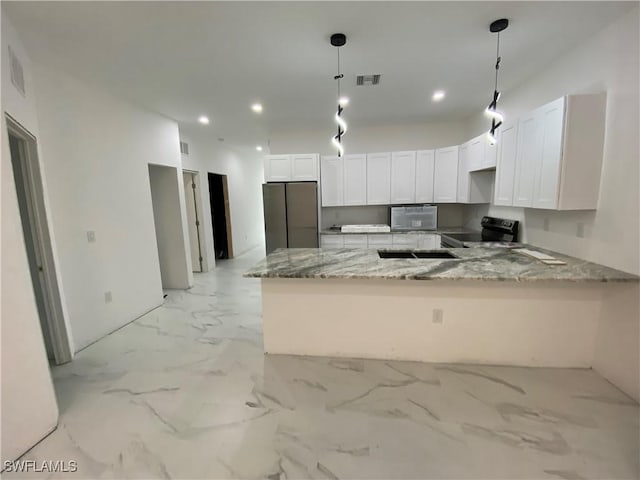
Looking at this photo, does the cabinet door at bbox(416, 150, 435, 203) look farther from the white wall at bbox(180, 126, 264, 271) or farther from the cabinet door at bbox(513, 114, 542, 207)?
the white wall at bbox(180, 126, 264, 271)

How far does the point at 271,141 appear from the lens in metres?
5.34

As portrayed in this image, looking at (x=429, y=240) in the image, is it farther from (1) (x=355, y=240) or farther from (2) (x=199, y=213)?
(2) (x=199, y=213)

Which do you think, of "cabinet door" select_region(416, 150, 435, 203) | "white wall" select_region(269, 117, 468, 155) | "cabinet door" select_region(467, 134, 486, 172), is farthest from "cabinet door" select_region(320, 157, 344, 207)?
"cabinet door" select_region(467, 134, 486, 172)

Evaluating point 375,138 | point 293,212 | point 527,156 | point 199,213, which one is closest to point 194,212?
point 199,213

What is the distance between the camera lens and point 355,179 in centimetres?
488

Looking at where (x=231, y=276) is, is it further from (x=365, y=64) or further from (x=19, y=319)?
(x=365, y=64)

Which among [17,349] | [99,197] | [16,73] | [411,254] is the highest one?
[16,73]

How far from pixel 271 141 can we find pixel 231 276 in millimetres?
2693

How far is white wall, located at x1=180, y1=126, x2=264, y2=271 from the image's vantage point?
5445mm

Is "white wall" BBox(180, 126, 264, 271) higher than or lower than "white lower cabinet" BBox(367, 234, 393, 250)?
higher

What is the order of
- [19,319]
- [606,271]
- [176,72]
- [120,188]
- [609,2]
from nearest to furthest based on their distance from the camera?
[19,319], [609,2], [606,271], [176,72], [120,188]

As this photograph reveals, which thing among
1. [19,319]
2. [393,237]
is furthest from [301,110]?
[19,319]

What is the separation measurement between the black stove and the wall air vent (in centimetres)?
441

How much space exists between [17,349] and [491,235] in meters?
4.67
